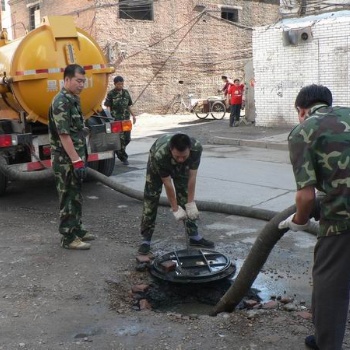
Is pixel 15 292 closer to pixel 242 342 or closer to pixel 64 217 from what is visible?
pixel 64 217

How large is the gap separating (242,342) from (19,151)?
4844mm

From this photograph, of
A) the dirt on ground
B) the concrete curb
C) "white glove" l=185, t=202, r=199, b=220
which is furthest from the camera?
the concrete curb

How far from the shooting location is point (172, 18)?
2355cm

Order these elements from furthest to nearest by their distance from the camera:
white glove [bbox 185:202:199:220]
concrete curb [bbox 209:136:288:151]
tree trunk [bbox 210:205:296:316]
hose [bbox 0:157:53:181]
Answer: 1. concrete curb [bbox 209:136:288:151]
2. hose [bbox 0:157:53:181]
3. white glove [bbox 185:202:199:220]
4. tree trunk [bbox 210:205:296:316]

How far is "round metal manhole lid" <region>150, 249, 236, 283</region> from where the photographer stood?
418 centimetres

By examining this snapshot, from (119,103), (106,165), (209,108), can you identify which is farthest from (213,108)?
(106,165)

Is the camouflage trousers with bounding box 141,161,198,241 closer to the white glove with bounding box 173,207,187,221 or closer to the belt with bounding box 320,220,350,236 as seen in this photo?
the white glove with bounding box 173,207,187,221

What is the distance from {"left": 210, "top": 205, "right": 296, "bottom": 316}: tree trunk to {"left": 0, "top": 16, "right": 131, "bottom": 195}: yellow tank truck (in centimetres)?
A: 393

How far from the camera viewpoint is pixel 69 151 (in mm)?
4887

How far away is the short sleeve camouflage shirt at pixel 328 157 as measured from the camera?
259 centimetres

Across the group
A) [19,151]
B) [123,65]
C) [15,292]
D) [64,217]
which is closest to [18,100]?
[19,151]

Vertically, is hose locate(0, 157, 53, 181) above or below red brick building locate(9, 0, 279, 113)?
below

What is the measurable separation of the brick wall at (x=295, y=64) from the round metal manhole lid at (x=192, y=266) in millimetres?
9507

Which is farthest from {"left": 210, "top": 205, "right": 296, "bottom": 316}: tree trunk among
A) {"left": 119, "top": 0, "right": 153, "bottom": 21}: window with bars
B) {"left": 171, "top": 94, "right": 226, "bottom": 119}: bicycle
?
{"left": 119, "top": 0, "right": 153, "bottom": 21}: window with bars
